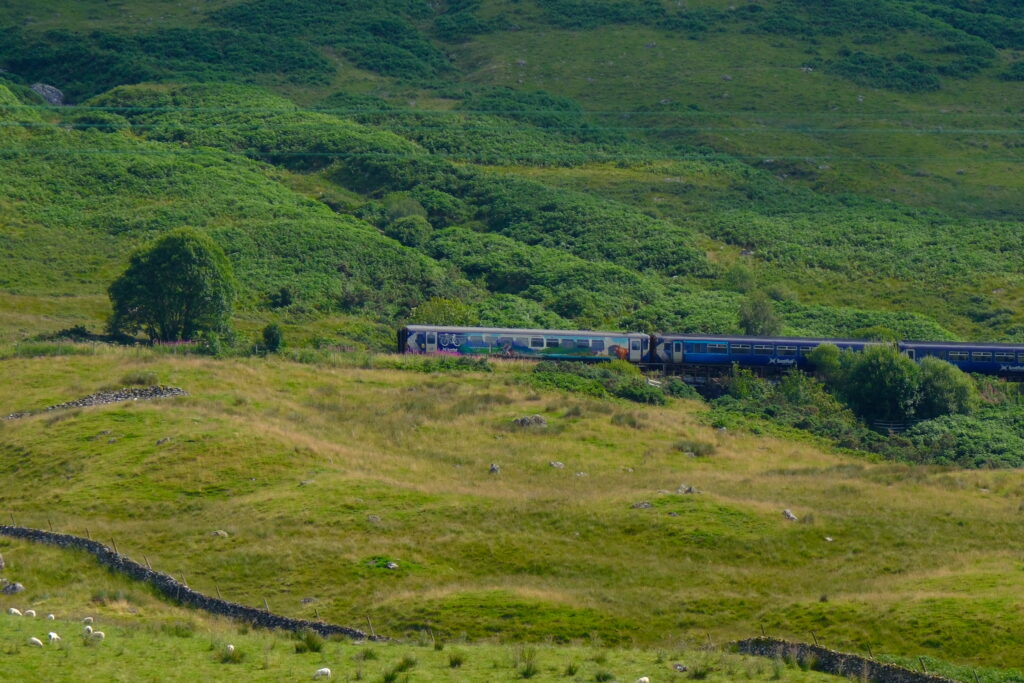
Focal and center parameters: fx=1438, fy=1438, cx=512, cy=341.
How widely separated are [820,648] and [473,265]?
8505 cm

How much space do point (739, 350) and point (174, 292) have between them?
3150cm

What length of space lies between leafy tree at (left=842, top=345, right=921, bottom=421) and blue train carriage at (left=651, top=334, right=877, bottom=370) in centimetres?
633

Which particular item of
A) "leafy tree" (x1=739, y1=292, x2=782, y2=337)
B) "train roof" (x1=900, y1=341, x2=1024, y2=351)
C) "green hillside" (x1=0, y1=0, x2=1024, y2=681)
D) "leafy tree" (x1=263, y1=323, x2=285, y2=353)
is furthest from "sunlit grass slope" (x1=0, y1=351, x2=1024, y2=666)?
"leafy tree" (x1=739, y1=292, x2=782, y2=337)

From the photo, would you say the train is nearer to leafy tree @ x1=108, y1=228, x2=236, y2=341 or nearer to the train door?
the train door

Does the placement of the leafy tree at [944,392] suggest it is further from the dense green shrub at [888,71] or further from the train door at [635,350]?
the dense green shrub at [888,71]

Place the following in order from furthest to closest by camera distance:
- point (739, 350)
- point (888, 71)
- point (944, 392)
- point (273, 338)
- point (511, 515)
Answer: point (888, 71), point (739, 350), point (273, 338), point (944, 392), point (511, 515)

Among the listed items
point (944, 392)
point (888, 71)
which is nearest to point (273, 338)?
point (944, 392)

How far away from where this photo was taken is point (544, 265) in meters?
112

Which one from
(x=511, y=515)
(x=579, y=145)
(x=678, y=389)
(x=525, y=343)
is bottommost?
(x=511, y=515)

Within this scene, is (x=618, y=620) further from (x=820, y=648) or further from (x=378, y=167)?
(x=378, y=167)

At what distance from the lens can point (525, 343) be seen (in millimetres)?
80875

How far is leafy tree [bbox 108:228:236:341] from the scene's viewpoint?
261 feet

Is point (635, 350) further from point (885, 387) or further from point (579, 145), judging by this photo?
point (579, 145)

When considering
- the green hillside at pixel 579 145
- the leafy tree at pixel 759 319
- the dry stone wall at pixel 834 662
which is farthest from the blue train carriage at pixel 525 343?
the dry stone wall at pixel 834 662
